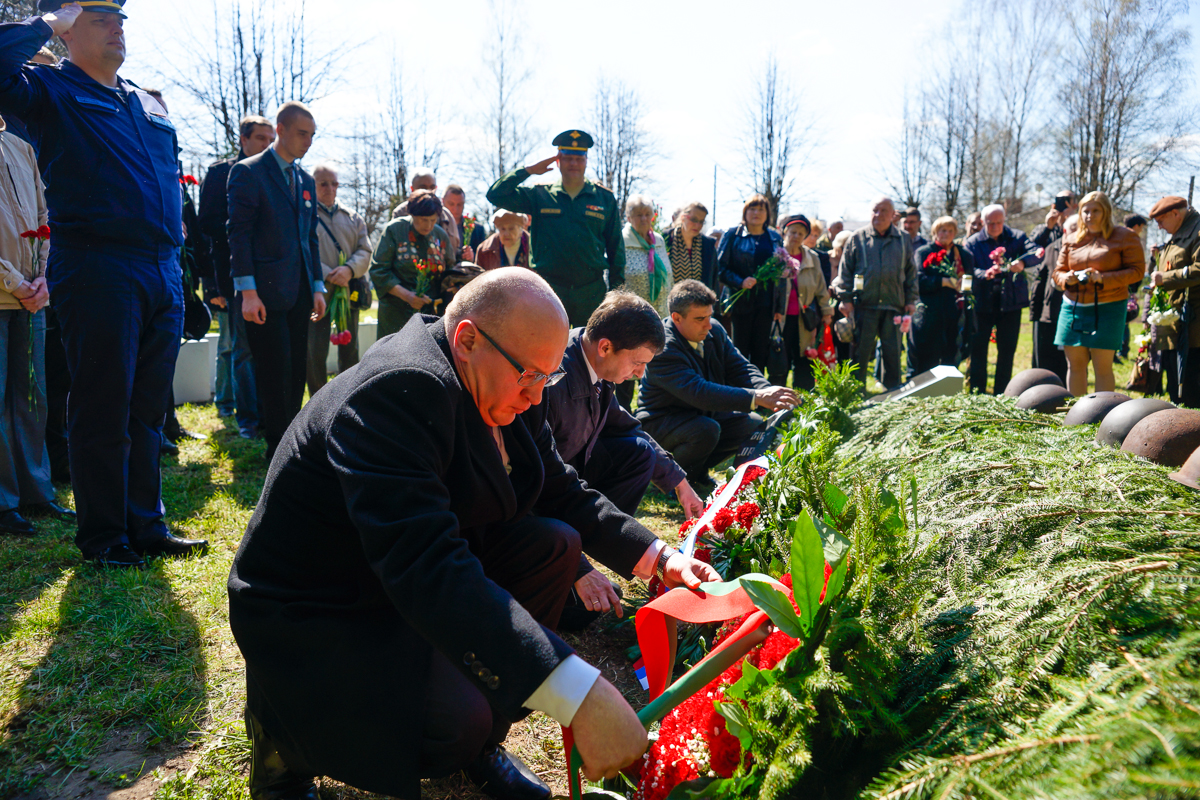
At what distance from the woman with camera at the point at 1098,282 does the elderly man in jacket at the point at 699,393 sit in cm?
349

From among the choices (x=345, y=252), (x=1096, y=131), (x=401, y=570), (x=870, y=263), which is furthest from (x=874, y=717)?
(x=1096, y=131)

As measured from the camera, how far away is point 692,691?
1.66m

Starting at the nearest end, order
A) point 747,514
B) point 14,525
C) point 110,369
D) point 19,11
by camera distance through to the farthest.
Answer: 1. point 747,514
2. point 110,369
3. point 14,525
4. point 19,11

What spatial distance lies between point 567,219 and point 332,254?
2.29 m

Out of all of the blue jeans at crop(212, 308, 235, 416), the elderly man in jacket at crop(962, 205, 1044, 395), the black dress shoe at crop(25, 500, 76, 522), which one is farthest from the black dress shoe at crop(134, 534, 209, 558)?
the elderly man in jacket at crop(962, 205, 1044, 395)

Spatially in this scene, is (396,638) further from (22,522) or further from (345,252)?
(345,252)

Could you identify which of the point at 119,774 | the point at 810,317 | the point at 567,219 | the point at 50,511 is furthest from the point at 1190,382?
the point at 50,511

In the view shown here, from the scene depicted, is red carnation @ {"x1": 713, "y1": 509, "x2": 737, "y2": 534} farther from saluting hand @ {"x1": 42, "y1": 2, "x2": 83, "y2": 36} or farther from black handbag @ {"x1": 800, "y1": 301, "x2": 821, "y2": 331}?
black handbag @ {"x1": 800, "y1": 301, "x2": 821, "y2": 331}

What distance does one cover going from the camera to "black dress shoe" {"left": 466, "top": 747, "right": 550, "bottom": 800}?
2037 millimetres

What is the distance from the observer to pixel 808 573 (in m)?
1.64

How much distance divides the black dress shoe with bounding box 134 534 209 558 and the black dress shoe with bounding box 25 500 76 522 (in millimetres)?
891

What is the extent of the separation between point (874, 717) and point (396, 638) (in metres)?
1.07

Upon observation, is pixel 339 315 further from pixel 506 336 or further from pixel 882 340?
pixel 882 340

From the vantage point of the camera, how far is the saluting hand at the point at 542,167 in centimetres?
578
